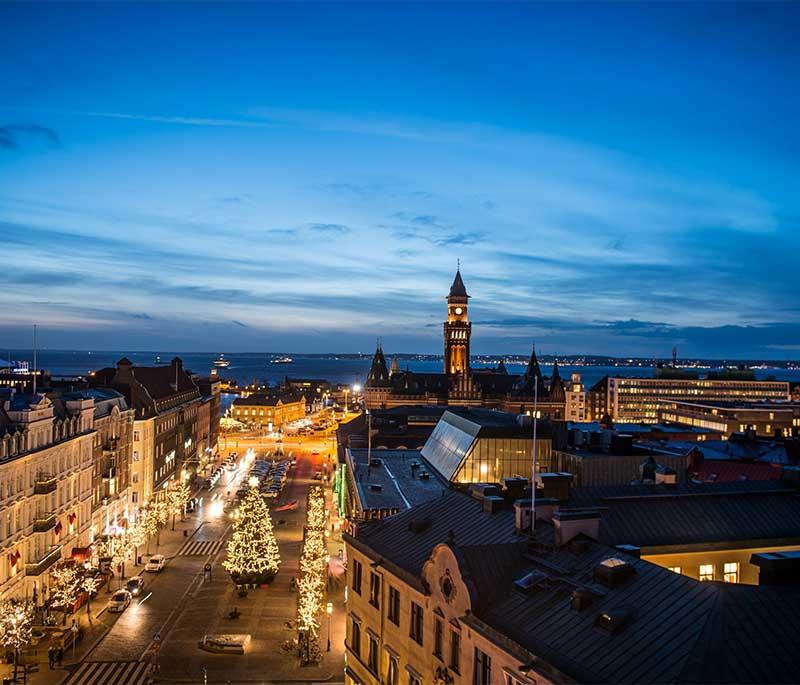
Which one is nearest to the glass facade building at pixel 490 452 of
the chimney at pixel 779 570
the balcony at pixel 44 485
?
the balcony at pixel 44 485

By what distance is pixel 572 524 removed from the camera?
2783 centimetres

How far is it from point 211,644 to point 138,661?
4.41m

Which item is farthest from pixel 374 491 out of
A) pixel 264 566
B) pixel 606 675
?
pixel 606 675

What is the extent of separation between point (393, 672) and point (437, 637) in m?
5.41

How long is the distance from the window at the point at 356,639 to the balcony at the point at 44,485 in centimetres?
3276

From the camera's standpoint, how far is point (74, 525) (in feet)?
221

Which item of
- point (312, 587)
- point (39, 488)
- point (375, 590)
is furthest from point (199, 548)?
point (375, 590)

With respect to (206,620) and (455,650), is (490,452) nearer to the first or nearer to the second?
(206,620)

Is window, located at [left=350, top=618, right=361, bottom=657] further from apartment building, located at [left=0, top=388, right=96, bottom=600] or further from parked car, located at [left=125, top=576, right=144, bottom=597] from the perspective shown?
parked car, located at [left=125, top=576, right=144, bottom=597]

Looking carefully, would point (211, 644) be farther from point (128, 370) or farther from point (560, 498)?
point (128, 370)

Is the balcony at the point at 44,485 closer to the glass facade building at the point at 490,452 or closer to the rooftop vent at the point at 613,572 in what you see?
the glass facade building at the point at 490,452

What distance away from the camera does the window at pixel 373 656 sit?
34.7 meters

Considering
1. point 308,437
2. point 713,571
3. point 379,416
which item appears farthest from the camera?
point 308,437

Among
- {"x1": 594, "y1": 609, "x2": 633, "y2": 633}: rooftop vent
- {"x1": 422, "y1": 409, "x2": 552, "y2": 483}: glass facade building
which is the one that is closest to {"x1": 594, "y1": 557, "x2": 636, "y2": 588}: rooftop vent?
{"x1": 594, "y1": 609, "x2": 633, "y2": 633}: rooftop vent
